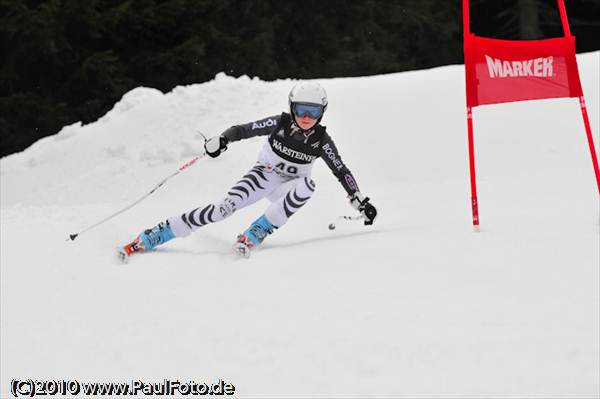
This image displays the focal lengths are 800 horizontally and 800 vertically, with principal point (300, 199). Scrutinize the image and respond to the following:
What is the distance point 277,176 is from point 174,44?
14181 mm

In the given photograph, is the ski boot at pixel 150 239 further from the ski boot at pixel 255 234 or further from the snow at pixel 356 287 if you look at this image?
the ski boot at pixel 255 234

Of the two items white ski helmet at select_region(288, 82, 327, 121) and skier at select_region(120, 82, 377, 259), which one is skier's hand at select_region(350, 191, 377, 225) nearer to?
skier at select_region(120, 82, 377, 259)

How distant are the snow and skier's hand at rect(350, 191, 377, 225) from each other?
0.11 metres

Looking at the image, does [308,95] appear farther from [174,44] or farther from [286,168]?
[174,44]

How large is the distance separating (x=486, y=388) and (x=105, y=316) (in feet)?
7.48

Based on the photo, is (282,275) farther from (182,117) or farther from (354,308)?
(182,117)

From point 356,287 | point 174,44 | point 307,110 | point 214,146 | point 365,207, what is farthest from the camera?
point 174,44

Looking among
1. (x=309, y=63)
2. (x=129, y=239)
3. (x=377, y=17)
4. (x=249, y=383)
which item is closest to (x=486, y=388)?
(x=249, y=383)

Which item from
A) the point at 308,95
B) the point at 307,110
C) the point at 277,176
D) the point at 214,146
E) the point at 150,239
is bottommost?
the point at 150,239

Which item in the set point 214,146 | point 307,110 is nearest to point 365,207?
point 307,110

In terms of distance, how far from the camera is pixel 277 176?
629cm

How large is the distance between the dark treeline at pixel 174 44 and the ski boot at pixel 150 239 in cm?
1249

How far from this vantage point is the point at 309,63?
70.4ft

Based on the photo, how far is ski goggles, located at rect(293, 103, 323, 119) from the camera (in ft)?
19.6
